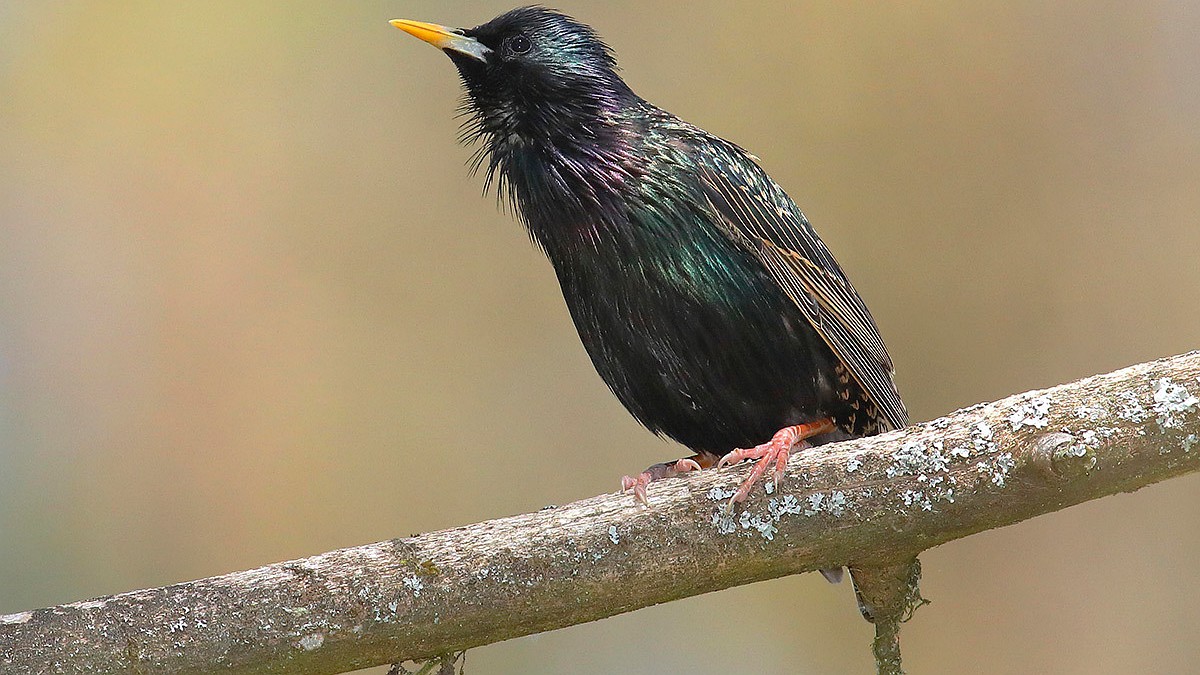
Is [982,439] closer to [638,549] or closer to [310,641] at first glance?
[638,549]

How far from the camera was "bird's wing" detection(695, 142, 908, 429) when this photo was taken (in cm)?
345

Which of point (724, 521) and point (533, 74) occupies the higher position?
point (533, 74)

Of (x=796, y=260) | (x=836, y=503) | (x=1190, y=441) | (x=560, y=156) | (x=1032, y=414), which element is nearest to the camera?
(x=1190, y=441)

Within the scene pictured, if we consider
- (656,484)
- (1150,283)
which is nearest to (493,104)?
(656,484)

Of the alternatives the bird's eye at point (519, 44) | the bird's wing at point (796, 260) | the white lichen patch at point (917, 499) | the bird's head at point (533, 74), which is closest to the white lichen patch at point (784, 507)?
the white lichen patch at point (917, 499)

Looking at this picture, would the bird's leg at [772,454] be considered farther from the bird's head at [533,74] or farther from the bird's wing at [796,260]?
the bird's head at [533,74]

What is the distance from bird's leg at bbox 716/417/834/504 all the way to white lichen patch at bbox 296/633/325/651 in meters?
0.96

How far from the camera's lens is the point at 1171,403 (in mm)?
2381

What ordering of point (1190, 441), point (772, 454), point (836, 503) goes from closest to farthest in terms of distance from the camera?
1. point (1190, 441)
2. point (836, 503)
3. point (772, 454)

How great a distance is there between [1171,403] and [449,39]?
7.69ft

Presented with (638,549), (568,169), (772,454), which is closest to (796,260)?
(568,169)

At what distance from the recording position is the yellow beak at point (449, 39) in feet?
11.9

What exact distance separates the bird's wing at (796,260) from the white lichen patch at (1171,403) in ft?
3.70

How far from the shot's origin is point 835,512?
2.59 meters
